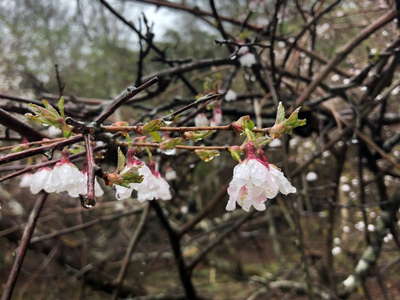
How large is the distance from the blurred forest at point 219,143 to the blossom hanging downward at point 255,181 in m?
0.15

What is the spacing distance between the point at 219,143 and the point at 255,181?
51.1 inches

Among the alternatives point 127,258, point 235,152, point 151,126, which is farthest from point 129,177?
point 127,258

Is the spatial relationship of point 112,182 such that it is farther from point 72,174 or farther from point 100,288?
point 100,288

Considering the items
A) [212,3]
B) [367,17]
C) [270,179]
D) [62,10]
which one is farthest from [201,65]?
[62,10]

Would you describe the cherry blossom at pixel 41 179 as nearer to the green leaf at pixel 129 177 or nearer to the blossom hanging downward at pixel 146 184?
the blossom hanging downward at pixel 146 184

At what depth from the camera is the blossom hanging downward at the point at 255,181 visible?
74 centimetres

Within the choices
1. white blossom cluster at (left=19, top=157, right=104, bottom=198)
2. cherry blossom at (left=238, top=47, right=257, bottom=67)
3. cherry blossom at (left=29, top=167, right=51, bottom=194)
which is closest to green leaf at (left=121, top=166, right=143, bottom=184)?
white blossom cluster at (left=19, top=157, right=104, bottom=198)

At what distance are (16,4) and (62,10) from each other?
1.46 m

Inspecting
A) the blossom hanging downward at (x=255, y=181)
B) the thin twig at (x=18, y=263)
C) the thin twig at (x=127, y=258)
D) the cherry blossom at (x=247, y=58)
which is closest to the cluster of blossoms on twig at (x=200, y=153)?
the blossom hanging downward at (x=255, y=181)

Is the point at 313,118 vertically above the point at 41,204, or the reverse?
the point at 313,118

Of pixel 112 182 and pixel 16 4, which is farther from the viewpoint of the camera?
pixel 16 4

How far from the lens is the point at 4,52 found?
19.5 ft

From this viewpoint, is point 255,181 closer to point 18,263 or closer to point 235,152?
point 235,152

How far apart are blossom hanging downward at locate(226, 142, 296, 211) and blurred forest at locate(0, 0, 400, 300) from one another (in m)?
0.15
